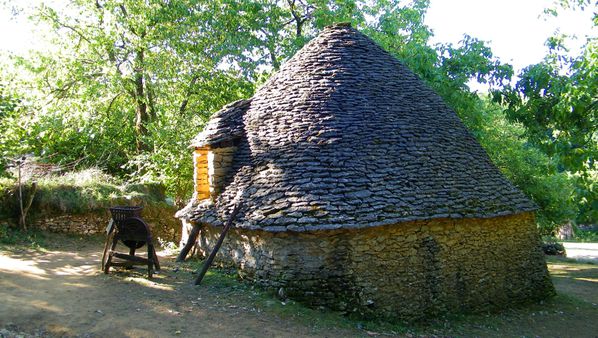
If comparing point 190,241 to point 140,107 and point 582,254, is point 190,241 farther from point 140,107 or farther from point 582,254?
point 582,254

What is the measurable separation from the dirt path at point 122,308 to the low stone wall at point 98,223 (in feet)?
12.2

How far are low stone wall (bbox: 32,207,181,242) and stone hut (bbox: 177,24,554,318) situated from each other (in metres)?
5.09

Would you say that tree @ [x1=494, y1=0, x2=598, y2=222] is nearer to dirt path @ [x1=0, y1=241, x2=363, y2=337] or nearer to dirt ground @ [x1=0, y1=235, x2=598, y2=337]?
dirt ground @ [x1=0, y1=235, x2=598, y2=337]

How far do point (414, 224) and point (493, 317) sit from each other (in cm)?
265

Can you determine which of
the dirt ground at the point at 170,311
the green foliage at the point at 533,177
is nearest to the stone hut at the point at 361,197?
the dirt ground at the point at 170,311

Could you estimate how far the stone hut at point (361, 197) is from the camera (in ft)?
24.3

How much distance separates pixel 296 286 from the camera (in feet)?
24.3

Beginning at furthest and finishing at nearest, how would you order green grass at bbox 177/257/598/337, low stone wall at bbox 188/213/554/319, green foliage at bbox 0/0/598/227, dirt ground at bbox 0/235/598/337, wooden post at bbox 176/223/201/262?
1. green foliage at bbox 0/0/598/227
2. wooden post at bbox 176/223/201/262
3. low stone wall at bbox 188/213/554/319
4. green grass at bbox 177/257/598/337
5. dirt ground at bbox 0/235/598/337

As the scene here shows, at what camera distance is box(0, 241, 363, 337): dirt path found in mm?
5930

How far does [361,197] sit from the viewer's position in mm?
7711

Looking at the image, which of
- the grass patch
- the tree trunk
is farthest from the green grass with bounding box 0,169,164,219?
the tree trunk

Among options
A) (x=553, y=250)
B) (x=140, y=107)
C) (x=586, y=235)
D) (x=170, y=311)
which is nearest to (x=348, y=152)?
(x=170, y=311)

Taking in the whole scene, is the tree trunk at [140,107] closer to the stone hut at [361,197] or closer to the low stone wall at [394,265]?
the stone hut at [361,197]

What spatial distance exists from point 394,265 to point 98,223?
380 inches
